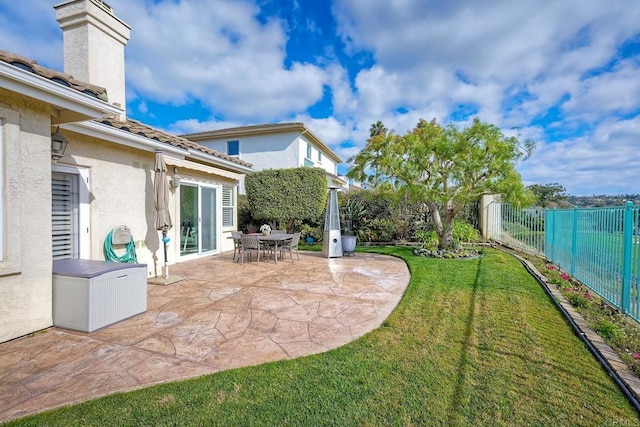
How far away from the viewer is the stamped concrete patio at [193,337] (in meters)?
4.47

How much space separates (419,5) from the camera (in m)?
11.4

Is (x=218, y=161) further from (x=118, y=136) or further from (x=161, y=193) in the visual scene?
(x=118, y=136)

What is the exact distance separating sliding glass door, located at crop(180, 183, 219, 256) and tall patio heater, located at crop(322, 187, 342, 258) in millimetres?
6411

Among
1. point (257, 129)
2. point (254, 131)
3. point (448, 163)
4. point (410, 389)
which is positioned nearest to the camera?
point (410, 389)

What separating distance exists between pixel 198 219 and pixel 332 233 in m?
7.13

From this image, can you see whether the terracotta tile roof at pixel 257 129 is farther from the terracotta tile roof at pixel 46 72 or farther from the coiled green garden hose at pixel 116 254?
the terracotta tile roof at pixel 46 72

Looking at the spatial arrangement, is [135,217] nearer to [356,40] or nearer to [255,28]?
[255,28]

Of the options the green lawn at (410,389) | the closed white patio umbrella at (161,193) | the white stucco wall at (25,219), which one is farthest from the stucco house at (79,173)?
the green lawn at (410,389)

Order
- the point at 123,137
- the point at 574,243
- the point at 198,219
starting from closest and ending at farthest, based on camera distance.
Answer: the point at 123,137 → the point at 574,243 → the point at 198,219

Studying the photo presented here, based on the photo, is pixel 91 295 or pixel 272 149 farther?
pixel 272 149

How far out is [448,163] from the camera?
14.4 m

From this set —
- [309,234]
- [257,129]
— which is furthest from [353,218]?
[257,129]

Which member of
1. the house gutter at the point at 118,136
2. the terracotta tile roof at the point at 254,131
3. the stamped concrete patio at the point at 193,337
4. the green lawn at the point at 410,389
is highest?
the terracotta tile roof at the point at 254,131

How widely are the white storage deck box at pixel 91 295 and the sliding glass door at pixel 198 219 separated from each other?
690 cm
